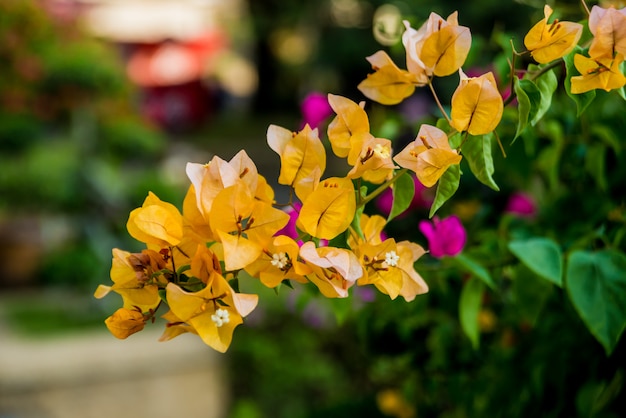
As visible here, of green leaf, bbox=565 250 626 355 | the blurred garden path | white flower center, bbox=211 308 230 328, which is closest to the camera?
white flower center, bbox=211 308 230 328

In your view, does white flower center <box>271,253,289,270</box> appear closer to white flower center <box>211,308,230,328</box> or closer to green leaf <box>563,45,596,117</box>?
white flower center <box>211,308,230,328</box>

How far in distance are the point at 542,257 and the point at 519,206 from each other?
0.24 m

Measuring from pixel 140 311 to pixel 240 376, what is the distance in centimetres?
199

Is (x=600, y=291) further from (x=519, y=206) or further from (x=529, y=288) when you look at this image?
(x=519, y=206)

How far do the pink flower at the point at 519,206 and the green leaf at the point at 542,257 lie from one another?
22 cm

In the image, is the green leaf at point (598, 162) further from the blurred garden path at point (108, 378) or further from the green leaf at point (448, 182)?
the blurred garden path at point (108, 378)

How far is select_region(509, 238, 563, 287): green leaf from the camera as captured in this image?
0.42 metres

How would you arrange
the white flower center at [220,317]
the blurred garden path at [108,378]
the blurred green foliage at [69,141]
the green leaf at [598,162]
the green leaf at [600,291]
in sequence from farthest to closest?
the blurred green foliage at [69,141]
the blurred garden path at [108,378]
the green leaf at [598,162]
the green leaf at [600,291]
the white flower center at [220,317]

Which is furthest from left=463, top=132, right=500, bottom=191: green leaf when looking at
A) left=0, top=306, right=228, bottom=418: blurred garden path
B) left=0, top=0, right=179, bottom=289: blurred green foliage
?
left=0, top=0, right=179, bottom=289: blurred green foliage

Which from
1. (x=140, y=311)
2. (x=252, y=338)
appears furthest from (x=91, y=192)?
(x=140, y=311)

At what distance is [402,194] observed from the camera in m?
0.34

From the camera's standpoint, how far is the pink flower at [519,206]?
2.19 feet

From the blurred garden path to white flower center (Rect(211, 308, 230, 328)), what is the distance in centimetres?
203

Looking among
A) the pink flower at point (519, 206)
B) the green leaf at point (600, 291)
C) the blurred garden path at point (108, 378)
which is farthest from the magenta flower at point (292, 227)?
the blurred garden path at point (108, 378)
